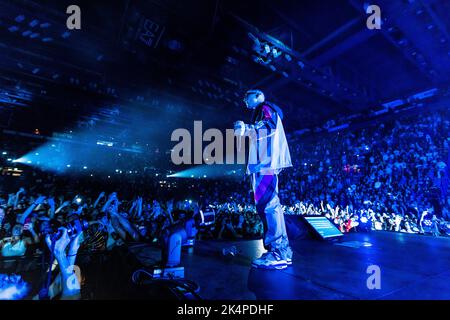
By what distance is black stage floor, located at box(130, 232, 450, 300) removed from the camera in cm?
149

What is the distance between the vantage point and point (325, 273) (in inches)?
75.1

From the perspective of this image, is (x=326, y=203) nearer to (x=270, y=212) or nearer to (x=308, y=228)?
(x=308, y=228)

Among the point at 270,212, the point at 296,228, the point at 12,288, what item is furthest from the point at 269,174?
the point at 12,288

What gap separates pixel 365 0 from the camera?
3.76 metres

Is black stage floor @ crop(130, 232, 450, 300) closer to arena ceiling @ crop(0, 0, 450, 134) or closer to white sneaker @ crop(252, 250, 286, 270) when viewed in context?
white sneaker @ crop(252, 250, 286, 270)

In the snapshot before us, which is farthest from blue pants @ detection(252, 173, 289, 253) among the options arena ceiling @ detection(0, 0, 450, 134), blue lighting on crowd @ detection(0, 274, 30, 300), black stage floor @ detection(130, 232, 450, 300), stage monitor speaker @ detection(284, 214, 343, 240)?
arena ceiling @ detection(0, 0, 450, 134)

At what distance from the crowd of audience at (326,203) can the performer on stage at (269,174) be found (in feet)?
3.04

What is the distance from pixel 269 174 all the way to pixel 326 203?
6873mm

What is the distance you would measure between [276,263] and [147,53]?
4.73 m

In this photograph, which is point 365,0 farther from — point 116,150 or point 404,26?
point 116,150
